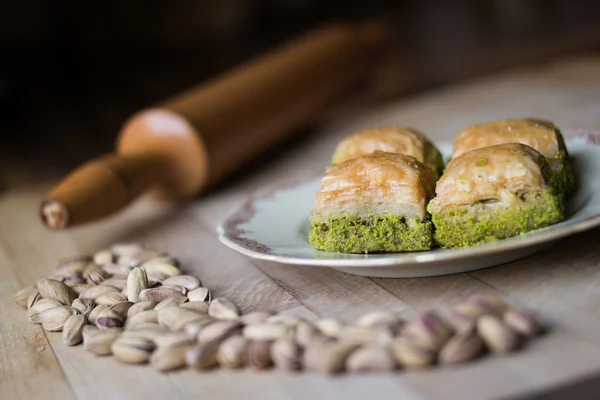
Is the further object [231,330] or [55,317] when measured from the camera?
[55,317]

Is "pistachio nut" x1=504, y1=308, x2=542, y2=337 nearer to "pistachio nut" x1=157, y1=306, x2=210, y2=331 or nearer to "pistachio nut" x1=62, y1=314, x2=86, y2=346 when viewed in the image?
"pistachio nut" x1=157, y1=306, x2=210, y2=331

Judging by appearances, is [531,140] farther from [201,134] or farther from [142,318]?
[201,134]

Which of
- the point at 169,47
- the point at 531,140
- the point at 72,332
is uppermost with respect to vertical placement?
the point at 169,47

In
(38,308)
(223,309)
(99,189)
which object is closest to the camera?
(223,309)

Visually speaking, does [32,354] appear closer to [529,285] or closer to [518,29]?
[529,285]

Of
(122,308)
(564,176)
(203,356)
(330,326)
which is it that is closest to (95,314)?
(122,308)

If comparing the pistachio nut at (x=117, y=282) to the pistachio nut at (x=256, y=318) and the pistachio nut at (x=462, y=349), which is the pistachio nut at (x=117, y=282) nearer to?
the pistachio nut at (x=256, y=318)

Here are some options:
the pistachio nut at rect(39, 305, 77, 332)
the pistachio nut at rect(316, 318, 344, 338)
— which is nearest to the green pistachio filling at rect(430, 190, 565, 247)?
the pistachio nut at rect(316, 318, 344, 338)
